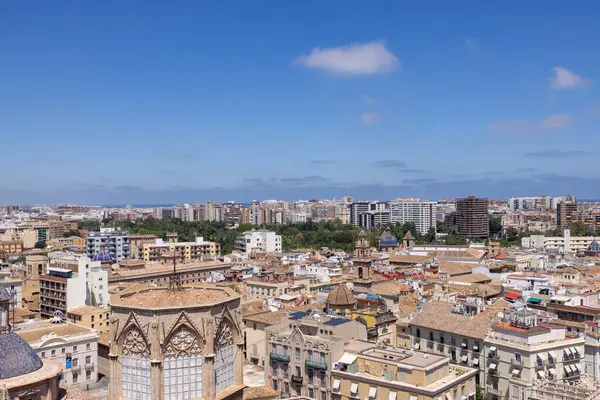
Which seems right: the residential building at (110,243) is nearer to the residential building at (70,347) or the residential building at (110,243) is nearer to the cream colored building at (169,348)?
the residential building at (70,347)

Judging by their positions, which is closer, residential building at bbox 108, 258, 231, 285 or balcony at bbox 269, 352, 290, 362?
balcony at bbox 269, 352, 290, 362

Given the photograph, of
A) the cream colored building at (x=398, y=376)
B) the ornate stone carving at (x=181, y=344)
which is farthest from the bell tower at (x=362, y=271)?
the ornate stone carving at (x=181, y=344)

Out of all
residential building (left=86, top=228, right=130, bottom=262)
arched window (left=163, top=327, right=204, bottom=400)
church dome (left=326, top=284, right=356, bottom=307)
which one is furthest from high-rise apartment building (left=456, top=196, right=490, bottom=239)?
arched window (left=163, top=327, right=204, bottom=400)

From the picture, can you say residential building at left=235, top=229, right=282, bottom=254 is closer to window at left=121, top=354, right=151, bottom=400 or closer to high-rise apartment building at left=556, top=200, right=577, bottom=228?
high-rise apartment building at left=556, top=200, right=577, bottom=228

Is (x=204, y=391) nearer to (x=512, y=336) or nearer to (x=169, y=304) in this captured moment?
(x=169, y=304)

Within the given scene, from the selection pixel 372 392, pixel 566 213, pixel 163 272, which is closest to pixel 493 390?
pixel 372 392

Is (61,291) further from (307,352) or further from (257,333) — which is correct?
(307,352)

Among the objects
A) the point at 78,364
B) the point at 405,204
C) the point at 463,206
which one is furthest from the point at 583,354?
the point at 405,204
